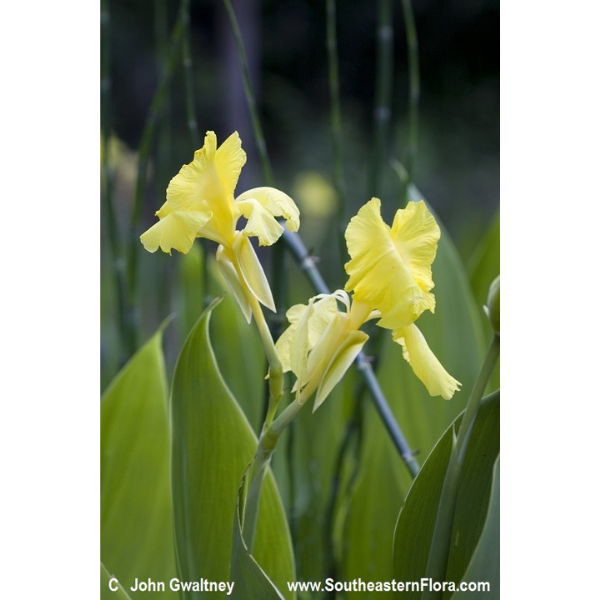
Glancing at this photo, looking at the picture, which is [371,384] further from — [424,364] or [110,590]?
[110,590]

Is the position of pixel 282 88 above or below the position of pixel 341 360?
above

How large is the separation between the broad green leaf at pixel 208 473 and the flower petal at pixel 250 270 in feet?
0.22

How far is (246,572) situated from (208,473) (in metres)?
0.09

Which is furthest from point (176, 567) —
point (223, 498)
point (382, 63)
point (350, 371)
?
point (382, 63)

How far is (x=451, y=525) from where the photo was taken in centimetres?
44

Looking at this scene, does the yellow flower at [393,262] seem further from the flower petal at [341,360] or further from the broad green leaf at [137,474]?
the broad green leaf at [137,474]

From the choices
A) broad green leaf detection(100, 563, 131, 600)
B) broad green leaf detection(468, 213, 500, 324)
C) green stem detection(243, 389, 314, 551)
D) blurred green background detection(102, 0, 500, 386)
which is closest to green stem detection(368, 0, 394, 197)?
blurred green background detection(102, 0, 500, 386)

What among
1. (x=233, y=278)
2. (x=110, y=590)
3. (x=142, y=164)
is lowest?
(x=110, y=590)

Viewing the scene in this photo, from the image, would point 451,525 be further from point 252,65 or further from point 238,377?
point 252,65

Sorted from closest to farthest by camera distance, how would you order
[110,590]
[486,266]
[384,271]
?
[384,271], [110,590], [486,266]

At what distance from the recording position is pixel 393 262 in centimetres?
42

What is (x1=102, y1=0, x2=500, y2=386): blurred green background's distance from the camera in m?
0.64

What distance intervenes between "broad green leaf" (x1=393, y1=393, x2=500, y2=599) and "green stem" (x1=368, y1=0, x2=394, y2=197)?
211 mm

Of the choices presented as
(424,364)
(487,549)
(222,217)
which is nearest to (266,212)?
(222,217)
